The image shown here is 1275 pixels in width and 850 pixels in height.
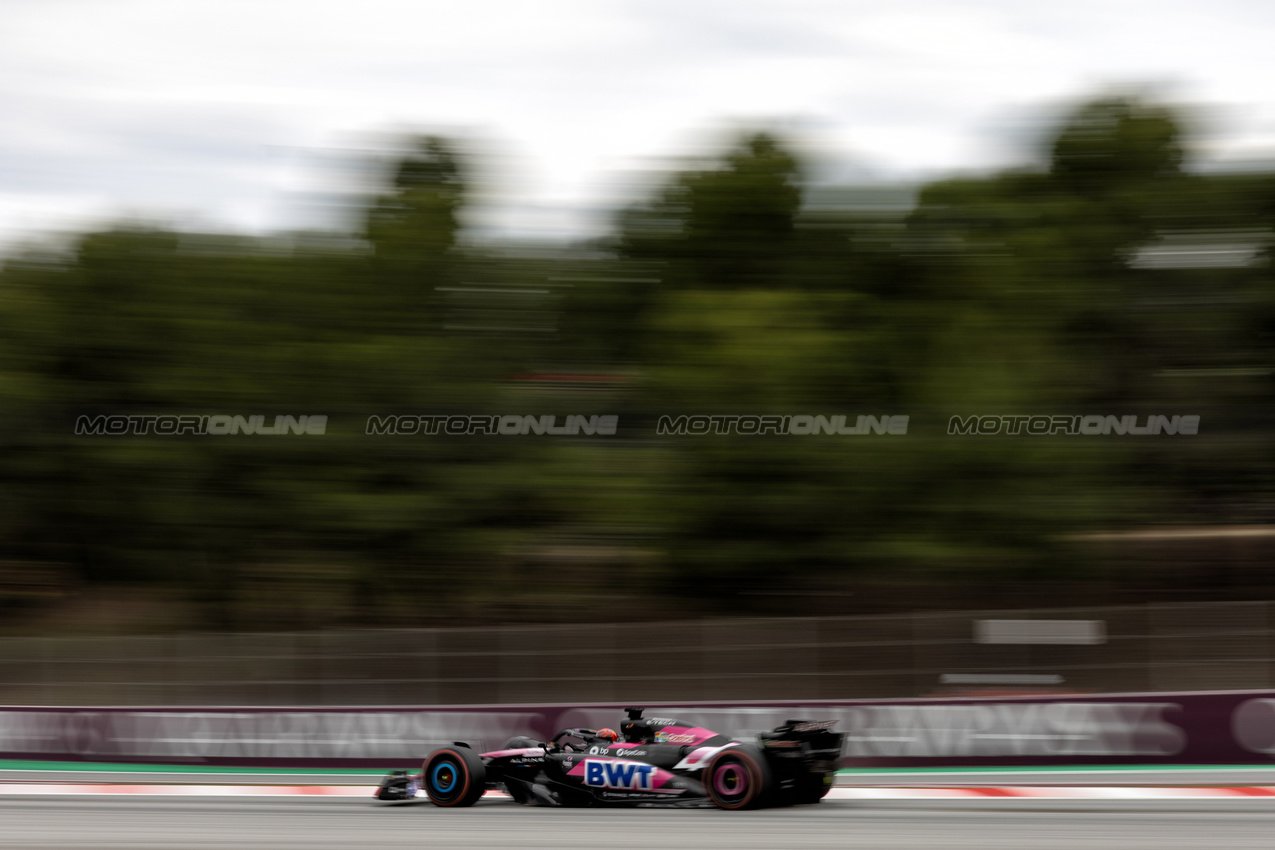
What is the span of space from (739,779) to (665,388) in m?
14.0

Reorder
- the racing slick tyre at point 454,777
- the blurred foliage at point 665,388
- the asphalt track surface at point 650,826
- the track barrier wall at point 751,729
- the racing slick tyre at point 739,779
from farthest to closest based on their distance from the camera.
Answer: the blurred foliage at point 665,388
the track barrier wall at point 751,729
the racing slick tyre at point 454,777
the racing slick tyre at point 739,779
the asphalt track surface at point 650,826

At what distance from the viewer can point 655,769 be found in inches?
401

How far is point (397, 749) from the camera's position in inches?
567

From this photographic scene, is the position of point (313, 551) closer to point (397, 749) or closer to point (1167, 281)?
point (397, 749)

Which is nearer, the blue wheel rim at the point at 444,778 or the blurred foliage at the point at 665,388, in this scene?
the blue wheel rim at the point at 444,778

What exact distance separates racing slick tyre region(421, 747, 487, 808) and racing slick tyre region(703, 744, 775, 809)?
2.02 meters

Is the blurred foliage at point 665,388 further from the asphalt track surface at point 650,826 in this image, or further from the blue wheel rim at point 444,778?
the blue wheel rim at point 444,778

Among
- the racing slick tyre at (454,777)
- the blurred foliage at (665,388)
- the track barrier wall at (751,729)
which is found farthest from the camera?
the blurred foliage at (665,388)

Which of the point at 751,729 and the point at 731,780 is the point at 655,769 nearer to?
the point at 731,780

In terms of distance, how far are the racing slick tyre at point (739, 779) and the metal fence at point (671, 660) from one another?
8.28 metres

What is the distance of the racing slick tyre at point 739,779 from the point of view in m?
9.97

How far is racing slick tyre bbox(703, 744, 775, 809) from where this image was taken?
392 inches

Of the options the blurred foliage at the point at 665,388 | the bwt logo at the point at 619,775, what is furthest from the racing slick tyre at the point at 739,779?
the blurred foliage at the point at 665,388

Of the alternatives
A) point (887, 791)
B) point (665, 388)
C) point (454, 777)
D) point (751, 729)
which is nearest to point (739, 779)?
point (887, 791)
